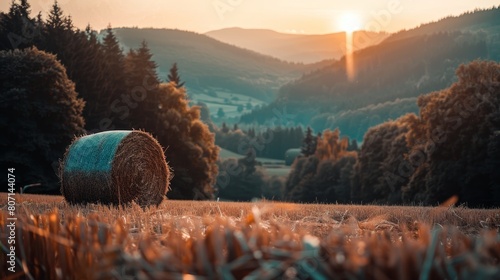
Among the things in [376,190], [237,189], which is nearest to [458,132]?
[376,190]

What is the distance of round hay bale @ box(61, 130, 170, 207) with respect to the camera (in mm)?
14797

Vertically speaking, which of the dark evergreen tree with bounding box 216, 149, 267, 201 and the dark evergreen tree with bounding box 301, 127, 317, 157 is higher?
the dark evergreen tree with bounding box 301, 127, 317, 157

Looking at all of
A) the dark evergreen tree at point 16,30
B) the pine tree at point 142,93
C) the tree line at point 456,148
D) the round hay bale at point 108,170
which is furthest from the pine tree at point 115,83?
the round hay bale at point 108,170

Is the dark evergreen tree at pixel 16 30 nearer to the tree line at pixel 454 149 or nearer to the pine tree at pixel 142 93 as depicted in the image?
the pine tree at pixel 142 93

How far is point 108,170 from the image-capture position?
48.4ft

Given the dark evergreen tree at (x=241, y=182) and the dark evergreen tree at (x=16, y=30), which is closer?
the dark evergreen tree at (x=16, y=30)

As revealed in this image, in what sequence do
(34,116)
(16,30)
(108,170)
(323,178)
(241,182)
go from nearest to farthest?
(108,170)
(34,116)
(16,30)
(323,178)
(241,182)

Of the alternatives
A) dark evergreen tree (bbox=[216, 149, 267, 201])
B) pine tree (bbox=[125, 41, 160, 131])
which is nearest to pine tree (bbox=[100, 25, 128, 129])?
pine tree (bbox=[125, 41, 160, 131])

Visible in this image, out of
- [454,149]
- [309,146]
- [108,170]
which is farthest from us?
[309,146]

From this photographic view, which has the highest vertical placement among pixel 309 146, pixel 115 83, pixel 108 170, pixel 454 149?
pixel 115 83

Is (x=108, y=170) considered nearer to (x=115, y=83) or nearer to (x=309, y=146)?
(x=115, y=83)

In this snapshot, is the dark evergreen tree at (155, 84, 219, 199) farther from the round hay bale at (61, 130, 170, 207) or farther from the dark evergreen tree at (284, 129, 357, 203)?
the dark evergreen tree at (284, 129, 357, 203)

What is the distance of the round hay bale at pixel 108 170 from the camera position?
1480 cm

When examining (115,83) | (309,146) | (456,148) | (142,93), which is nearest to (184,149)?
(142,93)
